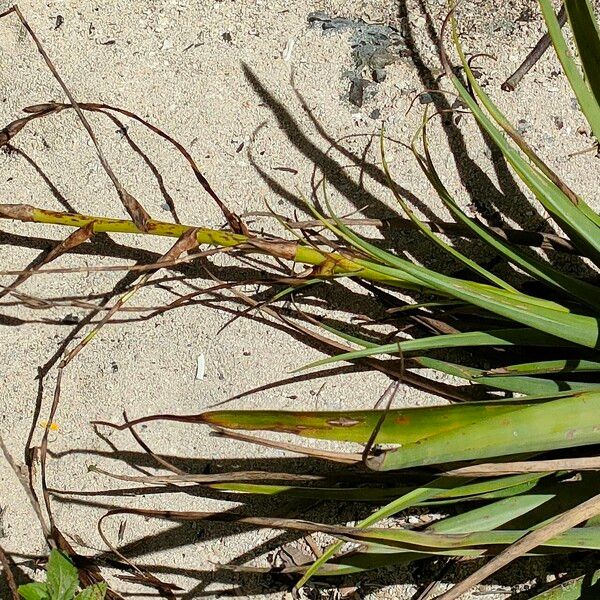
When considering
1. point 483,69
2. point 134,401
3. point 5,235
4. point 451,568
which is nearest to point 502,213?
point 483,69

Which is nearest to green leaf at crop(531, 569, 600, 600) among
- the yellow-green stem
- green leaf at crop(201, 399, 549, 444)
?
green leaf at crop(201, 399, 549, 444)

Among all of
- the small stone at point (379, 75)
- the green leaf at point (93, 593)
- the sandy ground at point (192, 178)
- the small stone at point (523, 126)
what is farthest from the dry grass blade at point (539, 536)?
the small stone at point (379, 75)

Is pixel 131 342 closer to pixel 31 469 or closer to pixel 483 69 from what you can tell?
pixel 31 469

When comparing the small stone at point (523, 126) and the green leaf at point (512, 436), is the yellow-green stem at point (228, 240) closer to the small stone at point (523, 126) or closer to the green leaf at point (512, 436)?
the green leaf at point (512, 436)

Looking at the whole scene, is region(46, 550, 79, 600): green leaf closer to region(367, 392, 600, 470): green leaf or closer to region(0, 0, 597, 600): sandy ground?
region(0, 0, 597, 600): sandy ground

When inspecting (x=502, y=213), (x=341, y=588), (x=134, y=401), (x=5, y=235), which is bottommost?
(x=341, y=588)

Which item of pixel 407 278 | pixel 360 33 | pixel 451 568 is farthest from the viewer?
pixel 360 33
